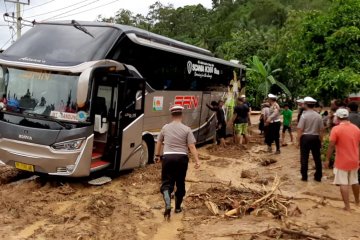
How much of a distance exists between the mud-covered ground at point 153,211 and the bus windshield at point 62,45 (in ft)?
8.28

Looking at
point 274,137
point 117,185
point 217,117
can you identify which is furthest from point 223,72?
point 117,185

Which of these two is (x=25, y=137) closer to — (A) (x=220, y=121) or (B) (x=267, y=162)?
(B) (x=267, y=162)

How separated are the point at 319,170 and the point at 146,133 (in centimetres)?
420

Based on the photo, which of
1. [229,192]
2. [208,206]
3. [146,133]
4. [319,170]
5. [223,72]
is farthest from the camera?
[223,72]

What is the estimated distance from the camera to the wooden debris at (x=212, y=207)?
7521 mm

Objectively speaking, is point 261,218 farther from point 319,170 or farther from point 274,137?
point 274,137

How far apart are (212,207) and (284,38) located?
925 inches

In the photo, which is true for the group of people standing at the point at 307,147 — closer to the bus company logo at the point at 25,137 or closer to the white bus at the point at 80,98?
the white bus at the point at 80,98

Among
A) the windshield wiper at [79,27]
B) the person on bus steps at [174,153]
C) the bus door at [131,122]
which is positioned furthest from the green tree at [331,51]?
the person on bus steps at [174,153]

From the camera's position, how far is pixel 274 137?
14258 mm

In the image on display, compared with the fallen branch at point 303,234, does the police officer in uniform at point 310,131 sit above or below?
above

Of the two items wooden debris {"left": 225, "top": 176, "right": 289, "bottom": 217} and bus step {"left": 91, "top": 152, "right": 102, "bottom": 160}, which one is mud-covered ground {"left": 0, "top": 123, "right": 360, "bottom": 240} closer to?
wooden debris {"left": 225, "top": 176, "right": 289, "bottom": 217}

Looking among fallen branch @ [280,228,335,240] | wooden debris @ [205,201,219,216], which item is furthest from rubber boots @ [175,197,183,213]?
fallen branch @ [280,228,335,240]

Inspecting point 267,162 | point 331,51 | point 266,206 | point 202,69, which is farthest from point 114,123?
point 331,51
